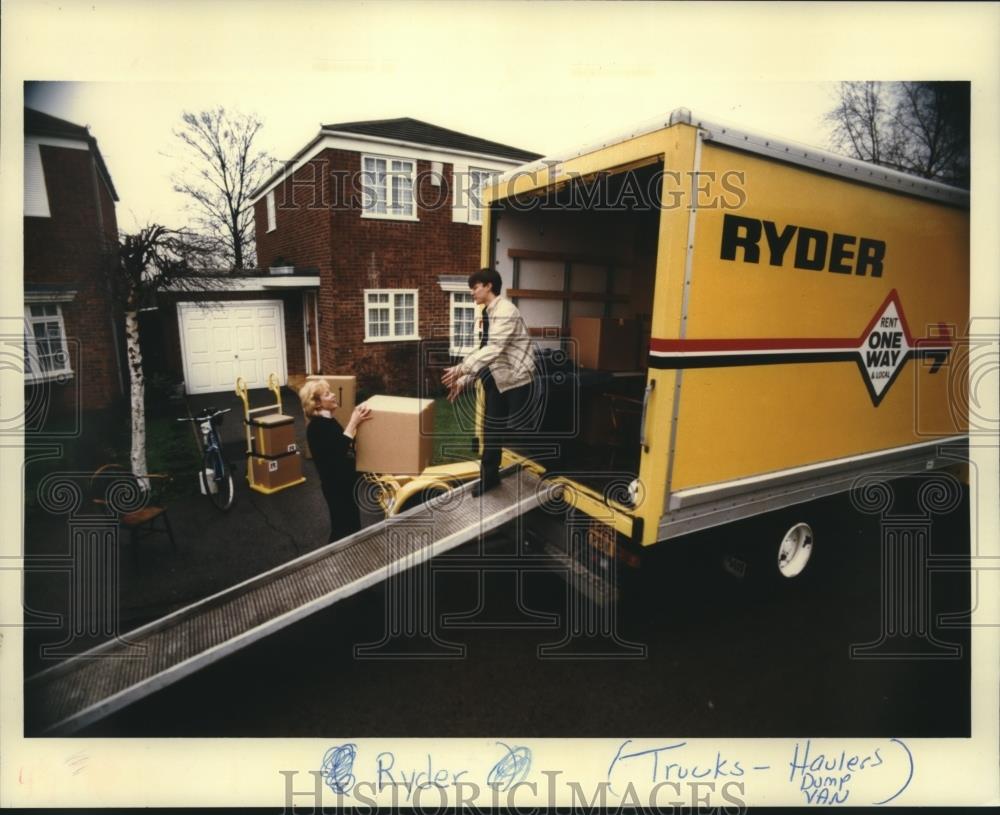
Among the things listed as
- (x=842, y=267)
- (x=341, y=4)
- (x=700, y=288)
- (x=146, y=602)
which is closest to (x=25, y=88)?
(x=341, y=4)

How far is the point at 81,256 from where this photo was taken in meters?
5.60

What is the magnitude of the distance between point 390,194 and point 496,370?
8.98m

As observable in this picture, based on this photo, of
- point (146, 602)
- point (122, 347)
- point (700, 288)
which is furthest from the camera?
point (122, 347)

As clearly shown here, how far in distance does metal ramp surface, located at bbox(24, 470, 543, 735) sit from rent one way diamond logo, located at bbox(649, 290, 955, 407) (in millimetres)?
1566

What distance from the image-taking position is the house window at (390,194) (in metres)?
10.7

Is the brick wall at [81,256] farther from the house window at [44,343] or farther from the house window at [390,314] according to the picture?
the house window at [390,314]

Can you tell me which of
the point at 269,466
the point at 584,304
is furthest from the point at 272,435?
the point at 584,304

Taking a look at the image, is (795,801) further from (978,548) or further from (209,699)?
(209,699)

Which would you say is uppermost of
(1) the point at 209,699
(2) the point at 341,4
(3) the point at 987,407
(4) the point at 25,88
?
(2) the point at 341,4

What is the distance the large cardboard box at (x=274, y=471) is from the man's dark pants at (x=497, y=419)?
3664mm

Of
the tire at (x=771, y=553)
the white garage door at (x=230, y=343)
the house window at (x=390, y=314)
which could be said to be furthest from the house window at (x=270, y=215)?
the tire at (x=771, y=553)

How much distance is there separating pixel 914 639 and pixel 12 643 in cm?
636

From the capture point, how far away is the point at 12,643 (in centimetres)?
320

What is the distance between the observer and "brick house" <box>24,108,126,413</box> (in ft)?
11.4
